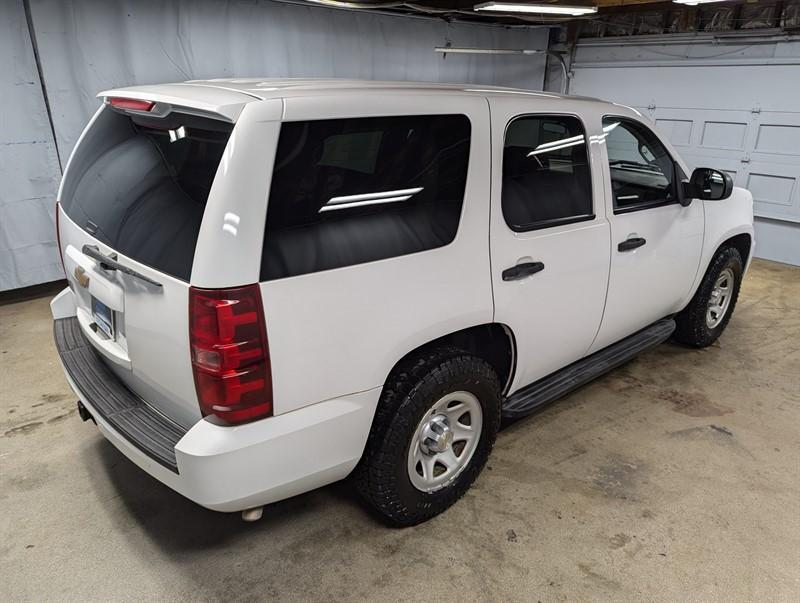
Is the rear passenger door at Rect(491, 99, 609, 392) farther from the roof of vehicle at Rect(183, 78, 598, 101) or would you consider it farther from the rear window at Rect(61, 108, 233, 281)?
the rear window at Rect(61, 108, 233, 281)

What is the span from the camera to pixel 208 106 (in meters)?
1.69

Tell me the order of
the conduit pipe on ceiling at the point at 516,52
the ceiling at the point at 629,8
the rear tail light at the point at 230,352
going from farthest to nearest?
the conduit pipe on ceiling at the point at 516,52, the ceiling at the point at 629,8, the rear tail light at the point at 230,352

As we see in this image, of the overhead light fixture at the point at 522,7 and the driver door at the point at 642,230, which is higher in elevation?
the overhead light fixture at the point at 522,7

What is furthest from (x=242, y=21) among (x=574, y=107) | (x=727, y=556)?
(x=727, y=556)

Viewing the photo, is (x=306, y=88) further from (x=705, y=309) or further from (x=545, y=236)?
(x=705, y=309)

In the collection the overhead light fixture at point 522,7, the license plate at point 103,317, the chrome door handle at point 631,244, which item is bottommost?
the license plate at point 103,317

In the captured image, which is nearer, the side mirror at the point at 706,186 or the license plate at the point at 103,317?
the license plate at the point at 103,317

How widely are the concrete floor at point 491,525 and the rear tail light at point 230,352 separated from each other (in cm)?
86

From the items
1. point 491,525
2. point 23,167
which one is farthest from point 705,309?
point 23,167

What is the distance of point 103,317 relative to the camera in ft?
6.95

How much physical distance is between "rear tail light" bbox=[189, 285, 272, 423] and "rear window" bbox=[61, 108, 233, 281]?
144 millimetres

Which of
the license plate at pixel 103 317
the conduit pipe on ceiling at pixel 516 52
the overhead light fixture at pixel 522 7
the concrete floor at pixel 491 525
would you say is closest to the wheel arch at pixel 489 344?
the concrete floor at pixel 491 525

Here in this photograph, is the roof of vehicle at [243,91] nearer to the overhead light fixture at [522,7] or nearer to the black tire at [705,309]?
the black tire at [705,309]

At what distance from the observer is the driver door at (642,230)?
290cm
